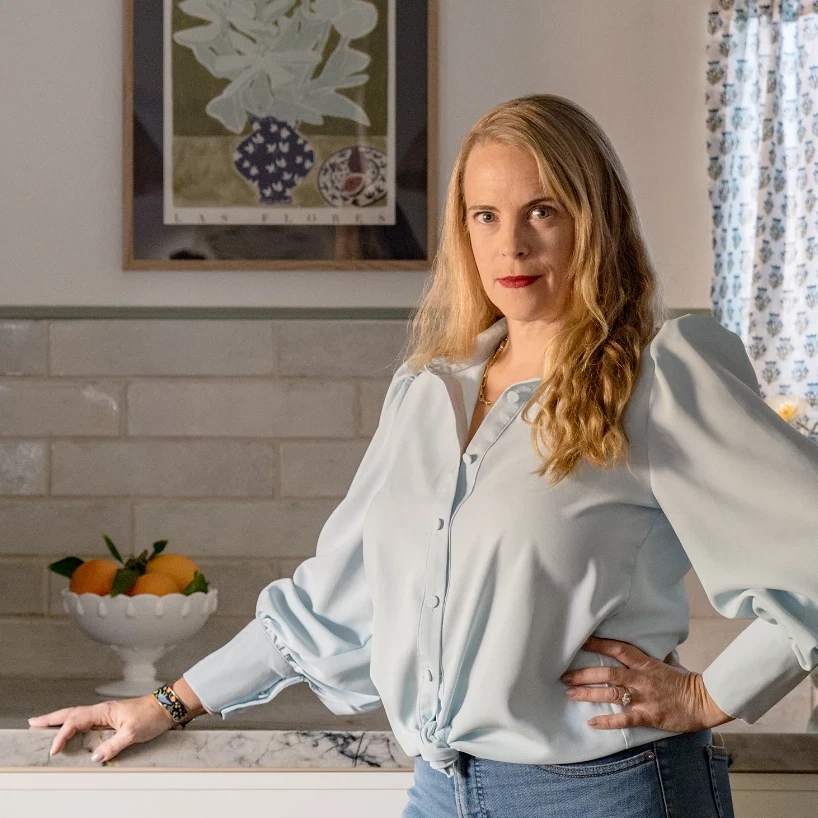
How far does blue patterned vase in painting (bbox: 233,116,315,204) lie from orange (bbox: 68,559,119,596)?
69cm

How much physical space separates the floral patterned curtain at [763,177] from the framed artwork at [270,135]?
51 centimetres

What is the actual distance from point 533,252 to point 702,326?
17cm

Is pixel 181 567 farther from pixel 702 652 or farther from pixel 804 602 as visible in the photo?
pixel 804 602

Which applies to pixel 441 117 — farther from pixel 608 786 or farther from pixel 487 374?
pixel 608 786

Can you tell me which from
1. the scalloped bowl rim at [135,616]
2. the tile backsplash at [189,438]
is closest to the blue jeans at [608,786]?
the scalloped bowl rim at [135,616]

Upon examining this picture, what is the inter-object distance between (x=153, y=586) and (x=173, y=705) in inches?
16.0

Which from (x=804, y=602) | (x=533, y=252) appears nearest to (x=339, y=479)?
(x=533, y=252)

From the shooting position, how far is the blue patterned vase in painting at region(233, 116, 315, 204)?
1.98 m

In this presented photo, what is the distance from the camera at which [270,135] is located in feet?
6.49

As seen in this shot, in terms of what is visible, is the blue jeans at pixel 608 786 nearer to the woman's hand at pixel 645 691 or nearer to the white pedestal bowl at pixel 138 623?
the woman's hand at pixel 645 691

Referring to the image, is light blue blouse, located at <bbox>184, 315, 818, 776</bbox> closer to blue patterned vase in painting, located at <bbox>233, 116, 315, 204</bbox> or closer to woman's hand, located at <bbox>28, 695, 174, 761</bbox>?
woman's hand, located at <bbox>28, 695, 174, 761</bbox>

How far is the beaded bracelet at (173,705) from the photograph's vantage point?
128 cm

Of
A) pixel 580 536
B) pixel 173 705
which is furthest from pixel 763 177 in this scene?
pixel 173 705

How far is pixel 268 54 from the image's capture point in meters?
1.98
